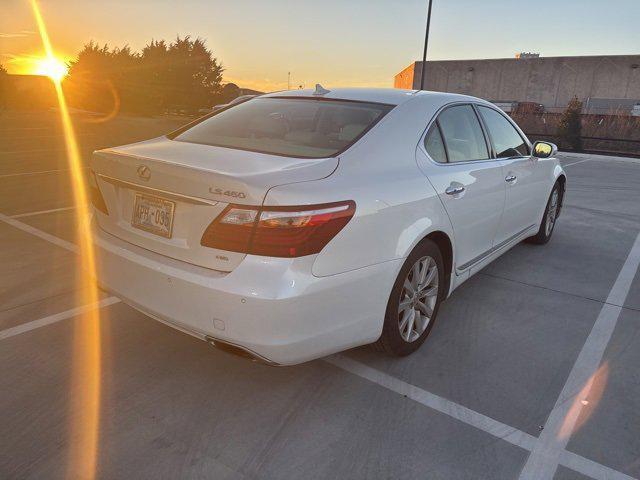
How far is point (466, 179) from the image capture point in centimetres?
344

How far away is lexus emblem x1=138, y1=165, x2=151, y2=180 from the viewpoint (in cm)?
255

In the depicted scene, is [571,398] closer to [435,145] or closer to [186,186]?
[435,145]

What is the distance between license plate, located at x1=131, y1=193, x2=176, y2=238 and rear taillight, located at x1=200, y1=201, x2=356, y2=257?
0.29 metres

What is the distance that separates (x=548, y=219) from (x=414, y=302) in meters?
3.36

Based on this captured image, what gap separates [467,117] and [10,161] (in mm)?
9565

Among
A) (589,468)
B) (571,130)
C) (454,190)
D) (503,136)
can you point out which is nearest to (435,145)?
(454,190)

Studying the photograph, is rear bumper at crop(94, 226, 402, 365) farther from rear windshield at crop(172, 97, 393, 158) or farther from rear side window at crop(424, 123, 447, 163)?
rear side window at crop(424, 123, 447, 163)

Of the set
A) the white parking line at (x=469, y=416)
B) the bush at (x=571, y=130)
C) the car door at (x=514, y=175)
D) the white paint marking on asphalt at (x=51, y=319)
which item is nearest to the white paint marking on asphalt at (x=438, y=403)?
the white parking line at (x=469, y=416)

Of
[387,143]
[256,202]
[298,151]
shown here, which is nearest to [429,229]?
[387,143]

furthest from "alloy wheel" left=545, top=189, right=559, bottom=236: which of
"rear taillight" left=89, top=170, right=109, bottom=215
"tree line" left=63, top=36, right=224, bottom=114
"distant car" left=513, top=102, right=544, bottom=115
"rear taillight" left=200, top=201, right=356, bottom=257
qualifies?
"tree line" left=63, top=36, right=224, bottom=114

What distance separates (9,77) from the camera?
3225 cm

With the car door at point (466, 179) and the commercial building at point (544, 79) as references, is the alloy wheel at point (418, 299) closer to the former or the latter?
the car door at point (466, 179)

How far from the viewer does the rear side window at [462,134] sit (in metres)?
3.48

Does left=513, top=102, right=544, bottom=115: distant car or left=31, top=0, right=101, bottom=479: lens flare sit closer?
left=31, top=0, right=101, bottom=479: lens flare
